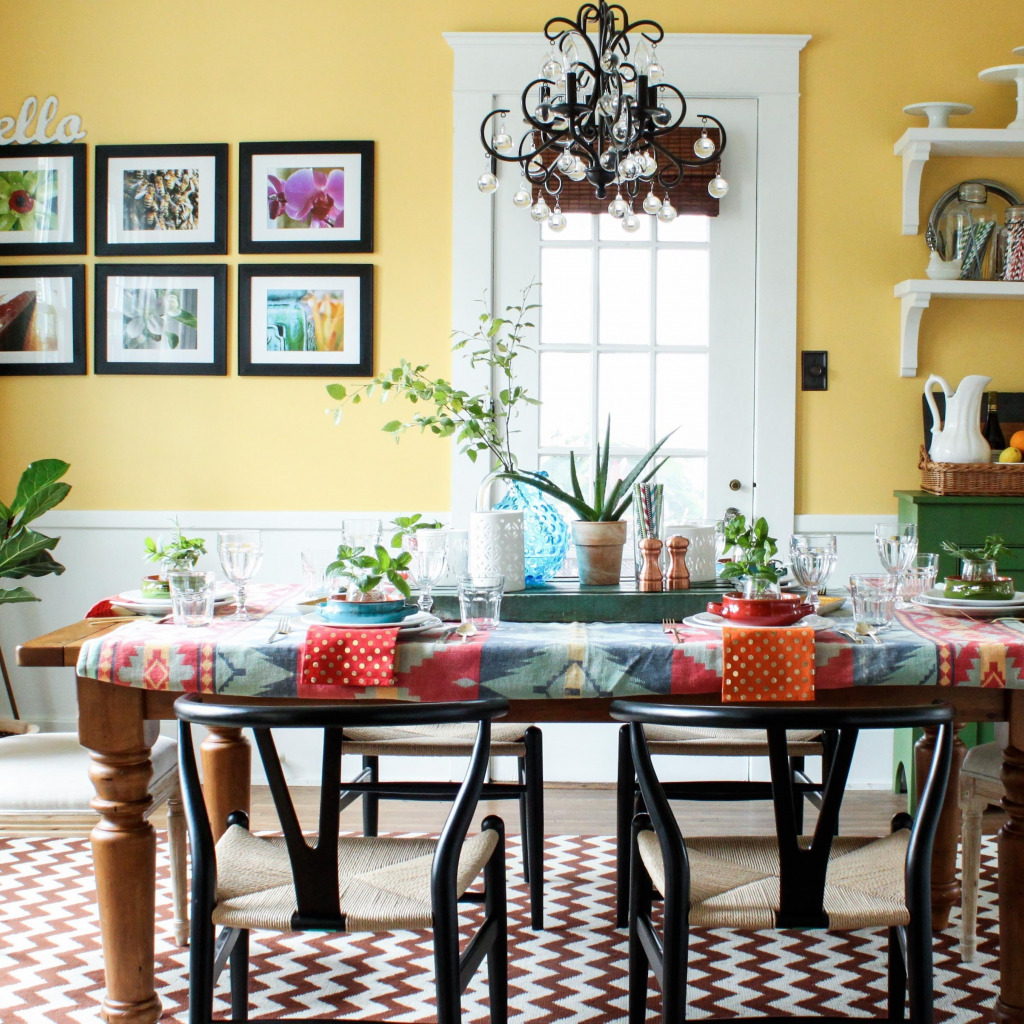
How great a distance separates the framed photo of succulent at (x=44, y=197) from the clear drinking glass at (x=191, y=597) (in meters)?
2.02

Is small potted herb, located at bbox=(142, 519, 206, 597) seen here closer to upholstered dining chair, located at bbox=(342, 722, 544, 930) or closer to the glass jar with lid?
upholstered dining chair, located at bbox=(342, 722, 544, 930)

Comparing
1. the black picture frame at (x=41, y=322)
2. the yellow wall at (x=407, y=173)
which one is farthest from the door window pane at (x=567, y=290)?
the black picture frame at (x=41, y=322)

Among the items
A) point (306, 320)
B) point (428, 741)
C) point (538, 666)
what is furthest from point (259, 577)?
point (538, 666)

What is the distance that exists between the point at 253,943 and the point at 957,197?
2950 mm

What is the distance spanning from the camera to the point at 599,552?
224 centimetres

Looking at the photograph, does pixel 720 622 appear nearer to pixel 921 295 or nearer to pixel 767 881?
pixel 767 881

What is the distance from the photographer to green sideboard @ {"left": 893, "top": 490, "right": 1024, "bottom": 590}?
316 centimetres

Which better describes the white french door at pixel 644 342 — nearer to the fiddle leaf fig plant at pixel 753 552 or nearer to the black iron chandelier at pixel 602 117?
the black iron chandelier at pixel 602 117

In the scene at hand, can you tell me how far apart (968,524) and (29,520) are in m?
2.76

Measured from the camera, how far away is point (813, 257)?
3.50 meters

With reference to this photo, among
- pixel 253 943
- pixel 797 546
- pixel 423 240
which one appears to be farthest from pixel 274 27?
pixel 253 943

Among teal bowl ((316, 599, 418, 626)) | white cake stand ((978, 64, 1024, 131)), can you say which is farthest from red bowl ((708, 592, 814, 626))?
white cake stand ((978, 64, 1024, 131))

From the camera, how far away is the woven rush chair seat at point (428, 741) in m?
2.40

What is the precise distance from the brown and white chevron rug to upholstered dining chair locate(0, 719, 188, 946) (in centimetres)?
25
